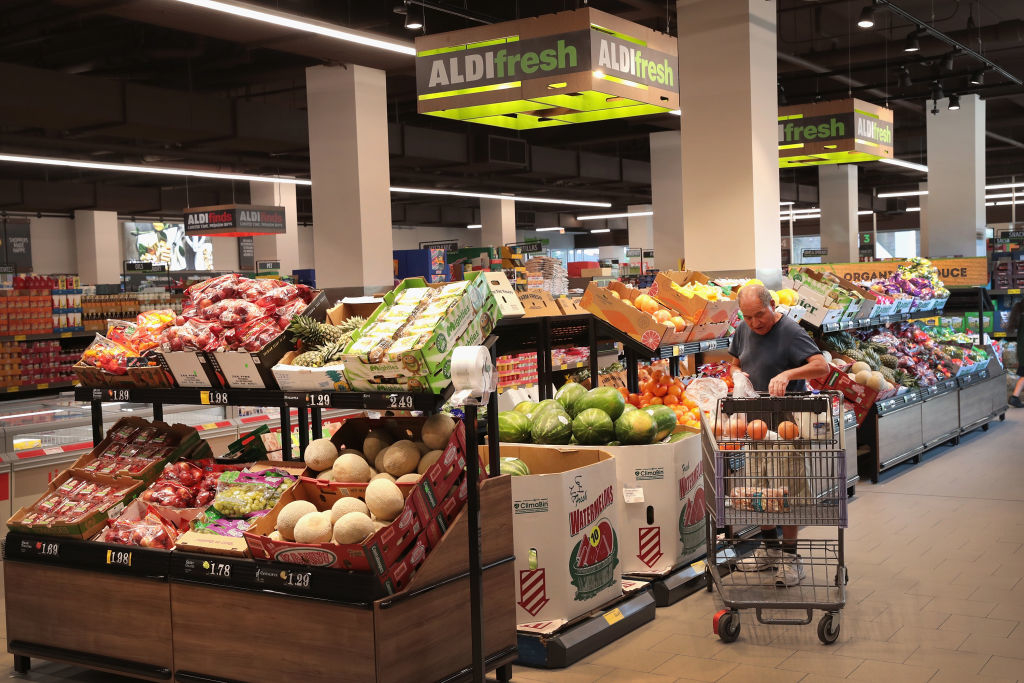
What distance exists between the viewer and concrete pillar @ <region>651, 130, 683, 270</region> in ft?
60.4

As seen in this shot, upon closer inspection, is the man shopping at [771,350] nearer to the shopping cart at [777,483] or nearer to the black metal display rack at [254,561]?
the shopping cart at [777,483]

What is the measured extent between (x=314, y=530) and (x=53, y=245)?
25.6m

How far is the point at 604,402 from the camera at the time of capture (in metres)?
5.02

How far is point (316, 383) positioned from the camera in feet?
12.2

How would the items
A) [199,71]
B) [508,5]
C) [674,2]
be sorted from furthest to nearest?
[199,71] → [508,5] → [674,2]

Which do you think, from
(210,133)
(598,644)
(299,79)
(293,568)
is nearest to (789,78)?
(299,79)

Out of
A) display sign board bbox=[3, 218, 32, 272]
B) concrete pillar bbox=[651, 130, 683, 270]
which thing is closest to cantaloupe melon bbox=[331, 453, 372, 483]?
concrete pillar bbox=[651, 130, 683, 270]

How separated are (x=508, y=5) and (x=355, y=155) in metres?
2.53

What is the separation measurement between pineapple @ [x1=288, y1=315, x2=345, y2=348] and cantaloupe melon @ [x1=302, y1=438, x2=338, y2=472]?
16.5 inches

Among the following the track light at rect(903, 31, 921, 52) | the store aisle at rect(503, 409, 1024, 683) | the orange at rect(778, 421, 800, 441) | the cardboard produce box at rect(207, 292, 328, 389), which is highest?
the track light at rect(903, 31, 921, 52)

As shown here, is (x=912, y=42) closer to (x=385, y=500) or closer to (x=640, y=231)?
(x=385, y=500)

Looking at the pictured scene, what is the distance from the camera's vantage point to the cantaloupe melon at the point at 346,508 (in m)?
3.44

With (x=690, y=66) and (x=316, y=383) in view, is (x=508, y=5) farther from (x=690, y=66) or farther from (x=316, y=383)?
(x=316, y=383)

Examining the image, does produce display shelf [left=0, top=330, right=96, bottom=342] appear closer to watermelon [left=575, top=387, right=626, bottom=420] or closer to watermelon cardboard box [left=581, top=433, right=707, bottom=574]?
watermelon [left=575, top=387, right=626, bottom=420]
